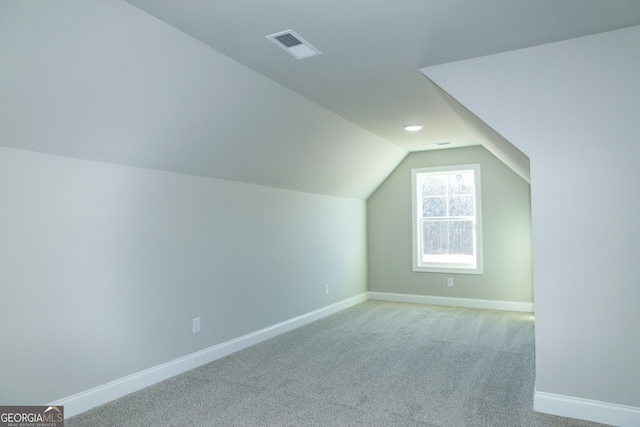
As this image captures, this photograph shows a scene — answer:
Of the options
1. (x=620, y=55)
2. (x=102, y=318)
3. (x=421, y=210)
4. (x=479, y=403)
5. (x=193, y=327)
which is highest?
(x=620, y=55)

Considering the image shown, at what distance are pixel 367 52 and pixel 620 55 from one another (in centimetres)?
155

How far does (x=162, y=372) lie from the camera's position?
10.3ft

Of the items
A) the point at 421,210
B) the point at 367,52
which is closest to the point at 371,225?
the point at 421,210


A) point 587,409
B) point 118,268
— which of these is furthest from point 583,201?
point 118,268

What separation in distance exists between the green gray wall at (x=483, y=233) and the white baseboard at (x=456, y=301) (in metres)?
0.06

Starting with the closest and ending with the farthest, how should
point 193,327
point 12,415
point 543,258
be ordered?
point 12,415 < point 543,258 < point 193,327

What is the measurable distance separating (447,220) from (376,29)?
426 centimetres

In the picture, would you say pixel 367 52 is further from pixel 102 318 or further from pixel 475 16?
pixel 102 318

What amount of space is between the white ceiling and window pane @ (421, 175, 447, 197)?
9.90 ft

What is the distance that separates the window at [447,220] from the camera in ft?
19.7

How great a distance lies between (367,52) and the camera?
2.77 meters

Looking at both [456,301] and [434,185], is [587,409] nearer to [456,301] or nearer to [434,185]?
[456,301]

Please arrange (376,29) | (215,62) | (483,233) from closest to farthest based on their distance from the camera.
→ 1. (376,29)
2. (215,62)
3. (483,233)

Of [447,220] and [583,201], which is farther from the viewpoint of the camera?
[447,220]
